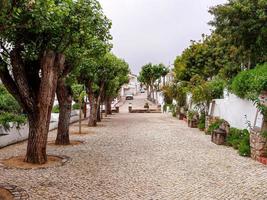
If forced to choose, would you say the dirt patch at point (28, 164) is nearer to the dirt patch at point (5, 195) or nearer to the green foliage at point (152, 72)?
the dirt patch at point (5, 195)

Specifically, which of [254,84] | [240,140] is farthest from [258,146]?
[240,140]

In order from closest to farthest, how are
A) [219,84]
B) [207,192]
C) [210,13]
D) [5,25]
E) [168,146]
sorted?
[5,25]
[207,192]
[168,146]
[210,13]
[219,84]

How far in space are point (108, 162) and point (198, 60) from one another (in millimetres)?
21984

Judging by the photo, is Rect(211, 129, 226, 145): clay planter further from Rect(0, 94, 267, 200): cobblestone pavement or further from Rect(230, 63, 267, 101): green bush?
Rect(230, 63, 267, 101): green bush

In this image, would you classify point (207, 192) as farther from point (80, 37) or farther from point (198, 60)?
point (198, 60)

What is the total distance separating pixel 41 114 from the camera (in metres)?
11.9

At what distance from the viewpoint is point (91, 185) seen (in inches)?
364

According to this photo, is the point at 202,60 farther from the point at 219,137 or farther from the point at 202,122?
the point at 219,137

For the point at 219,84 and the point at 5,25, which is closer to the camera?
the point at 5,25

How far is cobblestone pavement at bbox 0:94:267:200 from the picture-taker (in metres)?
8.55

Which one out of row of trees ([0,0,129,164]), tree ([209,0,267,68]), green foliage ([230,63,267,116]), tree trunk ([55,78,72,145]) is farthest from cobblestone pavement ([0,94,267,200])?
tree ([209,0,267,68])

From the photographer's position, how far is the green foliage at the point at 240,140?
45.8 ft

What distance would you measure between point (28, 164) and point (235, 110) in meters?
9.95

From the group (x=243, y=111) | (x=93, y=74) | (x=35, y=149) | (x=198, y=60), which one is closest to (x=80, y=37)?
(x=35, y=149)
